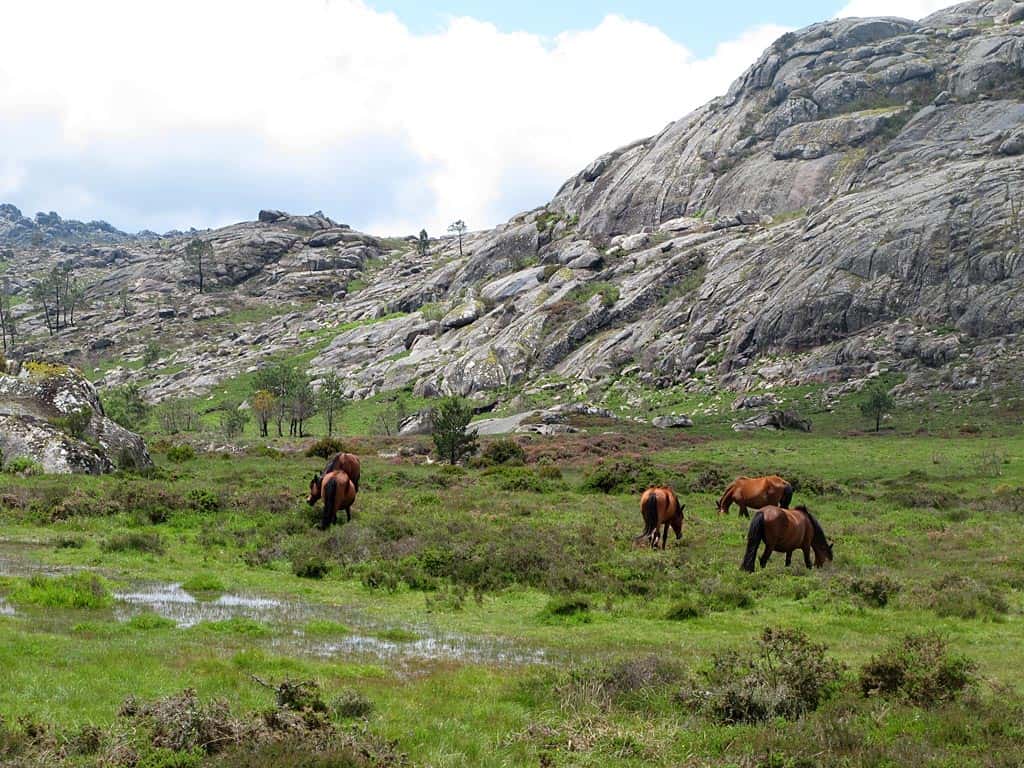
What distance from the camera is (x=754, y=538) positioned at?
2164 centimetres

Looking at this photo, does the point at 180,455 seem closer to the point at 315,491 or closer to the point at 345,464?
the point at 345,464

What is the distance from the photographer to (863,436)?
208 feet

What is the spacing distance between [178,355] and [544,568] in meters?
146

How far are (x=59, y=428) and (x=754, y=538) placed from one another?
37.0m

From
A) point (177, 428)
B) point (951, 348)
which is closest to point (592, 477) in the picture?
point (951, 348)

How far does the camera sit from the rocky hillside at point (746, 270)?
283ft

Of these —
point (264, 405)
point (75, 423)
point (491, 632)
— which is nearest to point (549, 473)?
point (75, 423)

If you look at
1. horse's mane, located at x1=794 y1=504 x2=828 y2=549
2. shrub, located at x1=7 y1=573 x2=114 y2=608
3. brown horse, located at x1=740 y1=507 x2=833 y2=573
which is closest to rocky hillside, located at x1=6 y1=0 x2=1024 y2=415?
horse's mane, located at x1=794 y1=504 x2=828 y2=549

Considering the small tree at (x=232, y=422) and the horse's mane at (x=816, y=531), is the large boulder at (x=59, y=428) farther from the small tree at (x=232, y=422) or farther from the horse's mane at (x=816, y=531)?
the small tree at (x=232, y=422)

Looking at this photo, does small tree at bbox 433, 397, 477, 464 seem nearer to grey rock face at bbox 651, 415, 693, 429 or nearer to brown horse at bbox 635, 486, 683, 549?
grey rock face at bbox 651, 415, 693, 429

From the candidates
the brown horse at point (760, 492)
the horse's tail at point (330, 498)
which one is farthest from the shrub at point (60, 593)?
the brown horse at point (760, 492)

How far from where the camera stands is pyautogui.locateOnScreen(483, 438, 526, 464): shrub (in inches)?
2189

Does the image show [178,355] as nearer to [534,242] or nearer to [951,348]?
[534,242]

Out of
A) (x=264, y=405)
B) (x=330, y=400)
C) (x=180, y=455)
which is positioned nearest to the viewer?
(x=180, y=455)
